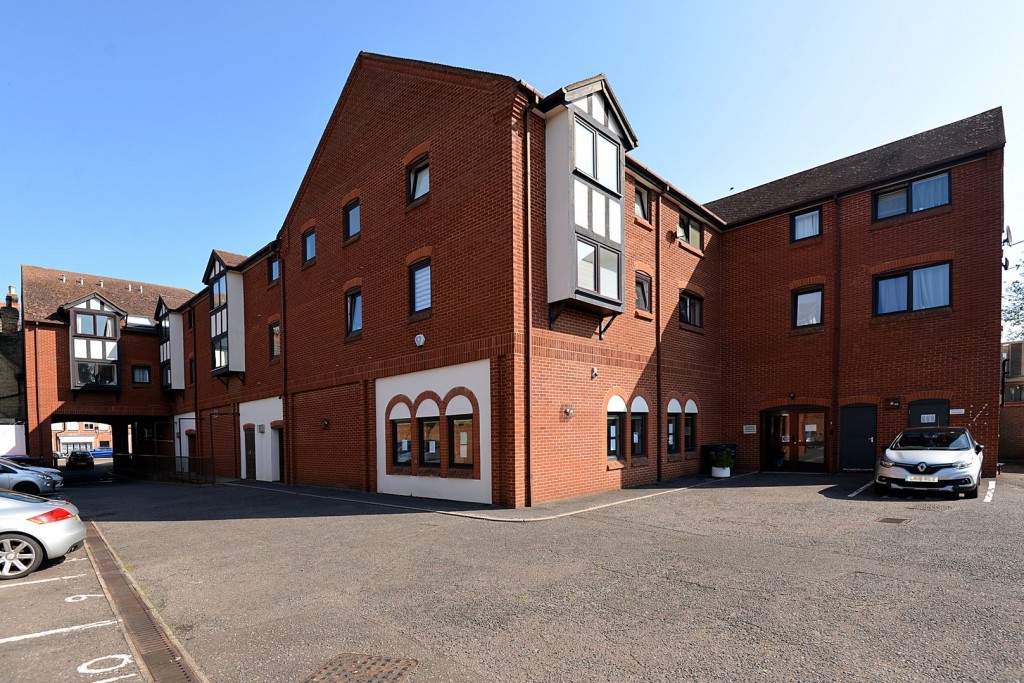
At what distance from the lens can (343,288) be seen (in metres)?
16.5

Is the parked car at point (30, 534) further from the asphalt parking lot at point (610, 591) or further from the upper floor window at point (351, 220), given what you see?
the upper floor window at point (351, 220)

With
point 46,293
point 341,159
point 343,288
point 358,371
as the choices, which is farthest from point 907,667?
point 46,293

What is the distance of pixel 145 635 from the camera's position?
4.96 m

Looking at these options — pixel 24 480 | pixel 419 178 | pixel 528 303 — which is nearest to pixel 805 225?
pixel 528 303

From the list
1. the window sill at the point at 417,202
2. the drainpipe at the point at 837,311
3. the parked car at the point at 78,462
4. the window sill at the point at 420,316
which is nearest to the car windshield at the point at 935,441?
the drainpipe at the point at 837,311

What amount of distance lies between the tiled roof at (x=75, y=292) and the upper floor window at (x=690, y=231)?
95.0ft

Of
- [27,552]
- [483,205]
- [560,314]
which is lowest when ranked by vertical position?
[27,552]

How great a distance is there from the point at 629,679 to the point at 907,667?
81.2 inches

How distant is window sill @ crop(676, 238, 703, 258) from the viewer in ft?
55.5

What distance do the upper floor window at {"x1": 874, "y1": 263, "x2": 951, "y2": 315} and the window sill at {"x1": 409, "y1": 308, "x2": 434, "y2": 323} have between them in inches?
532

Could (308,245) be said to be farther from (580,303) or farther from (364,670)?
(364,670)

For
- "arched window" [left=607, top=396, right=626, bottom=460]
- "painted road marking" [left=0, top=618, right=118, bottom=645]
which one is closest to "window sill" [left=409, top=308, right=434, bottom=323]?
"arched window" [left=607, top=396, right=626, bottom=460]

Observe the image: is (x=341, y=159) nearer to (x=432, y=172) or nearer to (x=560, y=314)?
(x=432, y=172)

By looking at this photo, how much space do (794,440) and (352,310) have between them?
15.1 m
